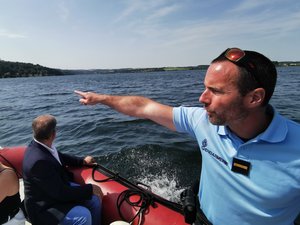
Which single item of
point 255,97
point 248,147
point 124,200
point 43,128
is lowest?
point 124,200

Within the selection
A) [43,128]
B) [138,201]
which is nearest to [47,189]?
[43,128]

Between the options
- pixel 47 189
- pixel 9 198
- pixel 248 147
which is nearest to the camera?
pixel 248 147

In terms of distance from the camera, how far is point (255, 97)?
167 centimetres

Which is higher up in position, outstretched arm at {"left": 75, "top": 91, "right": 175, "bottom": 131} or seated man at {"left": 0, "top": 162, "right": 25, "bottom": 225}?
outstretched arm at {"left": 75, "top": 91, "right": 175, "bottom": 131}

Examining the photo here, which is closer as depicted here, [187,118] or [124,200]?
[187,118]

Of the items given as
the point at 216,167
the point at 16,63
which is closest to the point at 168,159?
the point at 216,167

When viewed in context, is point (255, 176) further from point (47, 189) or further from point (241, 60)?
point (47, 189)

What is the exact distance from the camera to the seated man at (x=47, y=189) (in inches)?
110

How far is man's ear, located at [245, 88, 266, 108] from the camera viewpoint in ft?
5.43

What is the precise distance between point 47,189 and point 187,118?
1.61 m

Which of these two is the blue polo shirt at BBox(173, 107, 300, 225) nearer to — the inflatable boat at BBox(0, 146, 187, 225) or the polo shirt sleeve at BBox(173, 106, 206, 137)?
the polo shirt sleeve at BBox(173, 106, 206, 137)

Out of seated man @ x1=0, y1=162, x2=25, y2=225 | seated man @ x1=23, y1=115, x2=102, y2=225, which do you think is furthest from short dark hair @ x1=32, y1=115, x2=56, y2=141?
seated man @ x1=0, y1=162, x2=25, y2=225

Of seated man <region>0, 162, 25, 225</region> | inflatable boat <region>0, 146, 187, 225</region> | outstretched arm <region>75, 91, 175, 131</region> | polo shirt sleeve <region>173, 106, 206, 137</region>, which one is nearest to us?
polo shirt sleeve <region>173, 106, 206, 137</region>

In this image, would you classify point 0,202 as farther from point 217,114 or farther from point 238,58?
point 238,58
